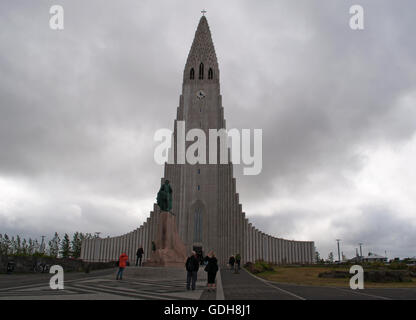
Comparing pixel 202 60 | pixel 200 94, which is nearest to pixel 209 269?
pixel 200 94

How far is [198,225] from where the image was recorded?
1737 inches

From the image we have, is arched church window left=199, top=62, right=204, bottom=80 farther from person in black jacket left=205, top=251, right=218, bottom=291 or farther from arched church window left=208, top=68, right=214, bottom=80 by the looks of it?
person in black jacket left=205, top=251, right=218, bottom=291

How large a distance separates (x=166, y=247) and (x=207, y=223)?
83.4 ft

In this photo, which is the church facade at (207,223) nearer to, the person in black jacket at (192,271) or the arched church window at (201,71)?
the arched church window at (201,71)

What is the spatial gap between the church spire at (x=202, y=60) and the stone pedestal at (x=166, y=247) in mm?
35195

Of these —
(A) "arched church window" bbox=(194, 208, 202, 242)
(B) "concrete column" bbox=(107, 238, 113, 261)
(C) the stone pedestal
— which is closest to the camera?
(C) the stone pedestal

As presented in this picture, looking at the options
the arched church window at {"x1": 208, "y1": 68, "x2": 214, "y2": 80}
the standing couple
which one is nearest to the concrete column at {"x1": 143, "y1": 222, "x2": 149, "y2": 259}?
the arched church window at {"x1": 208, "y1": 68, "x2": 214, "y2": 80}

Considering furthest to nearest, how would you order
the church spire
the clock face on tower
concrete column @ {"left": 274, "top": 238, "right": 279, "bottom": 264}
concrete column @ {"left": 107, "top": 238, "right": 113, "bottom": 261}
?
the church spire
the clock face on tower
concrete column @ {"left": 107, "top": 238, "right": 113, "bottom": 261}
concrete column @ {"left": 274, "top": 238, "right": 279, "bottom": 264}

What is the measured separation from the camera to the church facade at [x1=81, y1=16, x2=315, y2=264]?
43.2 m

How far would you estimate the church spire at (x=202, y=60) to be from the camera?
51156 millimetres

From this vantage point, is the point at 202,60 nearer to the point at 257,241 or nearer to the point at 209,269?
the point at 257,241

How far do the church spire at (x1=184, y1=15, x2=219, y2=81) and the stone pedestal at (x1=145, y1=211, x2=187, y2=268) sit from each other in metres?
35.2

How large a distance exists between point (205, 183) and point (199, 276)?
28.4 meters
